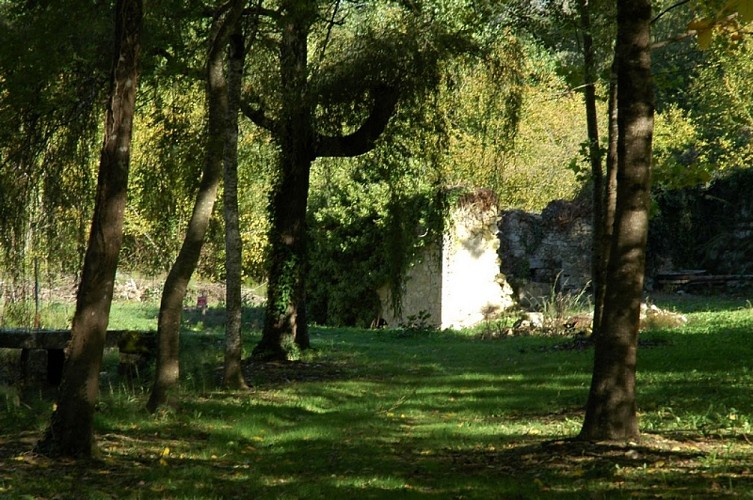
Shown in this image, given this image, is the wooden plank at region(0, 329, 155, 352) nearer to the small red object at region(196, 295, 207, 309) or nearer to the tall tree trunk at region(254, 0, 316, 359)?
the tall tree trunk at region(254, 0, 316, 359)

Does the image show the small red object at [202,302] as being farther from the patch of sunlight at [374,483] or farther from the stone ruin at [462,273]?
the patch of sunlight at [374,483]

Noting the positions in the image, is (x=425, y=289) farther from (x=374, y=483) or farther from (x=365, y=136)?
(x=374, y=483)

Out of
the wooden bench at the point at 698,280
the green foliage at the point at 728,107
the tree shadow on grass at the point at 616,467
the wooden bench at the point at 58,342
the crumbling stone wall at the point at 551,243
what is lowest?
the tree shadow on grass at the point at 616,467

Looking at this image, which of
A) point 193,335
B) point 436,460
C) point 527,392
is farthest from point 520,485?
point 193,335

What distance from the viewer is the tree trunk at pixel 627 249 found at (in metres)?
7.60

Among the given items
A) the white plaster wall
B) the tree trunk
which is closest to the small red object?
the white plaster wall

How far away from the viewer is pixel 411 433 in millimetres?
9516

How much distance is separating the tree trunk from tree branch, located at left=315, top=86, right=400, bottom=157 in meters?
7.65

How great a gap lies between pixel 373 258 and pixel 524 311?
4.20 m

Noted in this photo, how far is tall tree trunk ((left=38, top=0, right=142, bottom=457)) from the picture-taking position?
25.5 ft

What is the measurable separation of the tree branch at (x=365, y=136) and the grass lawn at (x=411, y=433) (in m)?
3.57

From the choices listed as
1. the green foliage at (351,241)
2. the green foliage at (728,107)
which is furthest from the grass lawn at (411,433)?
the green foliage at (728,107)

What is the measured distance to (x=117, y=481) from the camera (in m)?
7.21

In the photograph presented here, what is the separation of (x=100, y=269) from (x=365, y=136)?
8516mm
